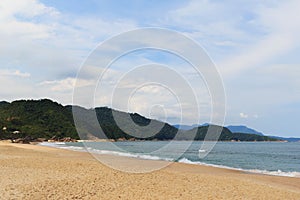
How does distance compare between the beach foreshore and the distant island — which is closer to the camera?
the beach foreshore

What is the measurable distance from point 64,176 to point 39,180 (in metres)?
1.56

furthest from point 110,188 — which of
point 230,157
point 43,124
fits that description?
point 43,124

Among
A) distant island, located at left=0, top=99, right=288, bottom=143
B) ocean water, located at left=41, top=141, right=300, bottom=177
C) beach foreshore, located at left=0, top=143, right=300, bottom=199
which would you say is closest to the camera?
beach foreshore, located at left=0, top=143, right=300, bottom=199

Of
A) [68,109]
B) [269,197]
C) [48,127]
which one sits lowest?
[269,197]

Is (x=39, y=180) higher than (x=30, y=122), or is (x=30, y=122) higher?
(x=30, y=122)

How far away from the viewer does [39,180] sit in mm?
13492

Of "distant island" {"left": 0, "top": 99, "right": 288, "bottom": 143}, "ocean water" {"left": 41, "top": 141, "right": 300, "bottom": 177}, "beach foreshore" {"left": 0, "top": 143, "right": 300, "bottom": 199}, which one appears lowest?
"beach foreshore" {"left": 0, "top": 143, "right": 300, "bottom": 199}

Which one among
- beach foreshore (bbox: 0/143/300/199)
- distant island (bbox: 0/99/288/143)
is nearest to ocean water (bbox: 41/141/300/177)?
beach foreshore (bbox: 0/143/300/199)

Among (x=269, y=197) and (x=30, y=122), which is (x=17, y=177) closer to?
(x=269, y=197)

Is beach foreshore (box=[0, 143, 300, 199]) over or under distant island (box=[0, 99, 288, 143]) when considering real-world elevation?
under

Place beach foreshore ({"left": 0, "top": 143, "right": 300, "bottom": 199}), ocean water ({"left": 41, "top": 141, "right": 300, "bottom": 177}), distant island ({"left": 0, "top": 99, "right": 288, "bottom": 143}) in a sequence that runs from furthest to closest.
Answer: distant island ({"left": 0, "top": 99, "right": 288, "bottom": 143}) → ocean water ({"left": 41, "top": 141, "right": 300, "bottom": 177}) → beach foreshore ({"left": 0, "top": 143, "right": 300, "bottom": 199})

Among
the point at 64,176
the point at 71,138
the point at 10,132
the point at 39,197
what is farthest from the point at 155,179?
the point at 71,138

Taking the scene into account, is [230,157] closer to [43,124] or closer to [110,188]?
[110,188]

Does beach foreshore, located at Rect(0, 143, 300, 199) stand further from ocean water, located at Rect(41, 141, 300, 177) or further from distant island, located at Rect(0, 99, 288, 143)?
distant island, located at Rect(0, 99, 288, 143)
